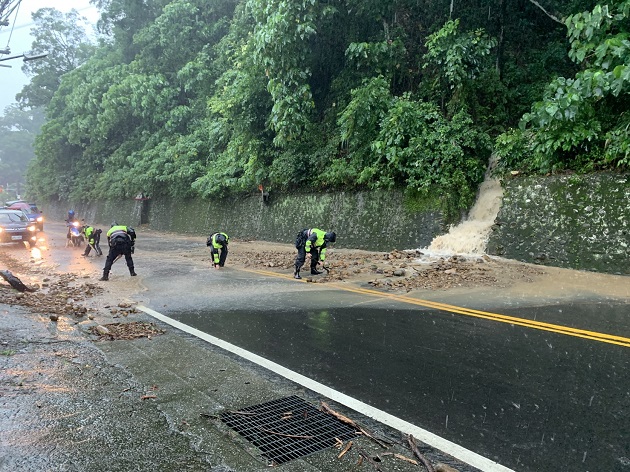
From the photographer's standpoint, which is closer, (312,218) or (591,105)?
(591,105)

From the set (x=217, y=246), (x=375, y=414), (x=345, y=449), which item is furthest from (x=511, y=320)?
(x=217, y=246)

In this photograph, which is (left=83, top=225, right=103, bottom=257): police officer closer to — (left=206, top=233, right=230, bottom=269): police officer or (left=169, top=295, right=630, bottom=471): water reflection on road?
(left=206, top=233, right=230, bottom=269): police officer

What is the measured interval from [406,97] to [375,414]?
46.2 ft

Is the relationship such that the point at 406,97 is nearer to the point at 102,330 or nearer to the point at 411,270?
the point at 411,270

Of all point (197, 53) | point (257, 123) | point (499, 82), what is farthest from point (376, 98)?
point (197, 53)

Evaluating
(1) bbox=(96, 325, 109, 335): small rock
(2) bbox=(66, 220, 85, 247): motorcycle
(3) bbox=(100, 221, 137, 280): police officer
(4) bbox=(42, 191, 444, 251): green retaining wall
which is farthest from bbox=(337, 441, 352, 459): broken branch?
(2) bbox=(66, 220, 85, 247): motorcycle

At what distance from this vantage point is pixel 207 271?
486 inches

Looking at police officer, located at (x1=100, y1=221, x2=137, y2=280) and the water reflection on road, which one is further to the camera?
police officer, located at (x1=100, y1=221, x2=137, y2=280)

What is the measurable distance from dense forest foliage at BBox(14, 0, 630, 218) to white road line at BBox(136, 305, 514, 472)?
9327 mm

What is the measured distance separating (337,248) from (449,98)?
6984 millimetres

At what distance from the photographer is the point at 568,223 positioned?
11578mm

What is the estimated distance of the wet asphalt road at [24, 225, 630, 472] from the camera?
10.7ft

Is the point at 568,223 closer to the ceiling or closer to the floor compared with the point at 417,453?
closer to the ceiling

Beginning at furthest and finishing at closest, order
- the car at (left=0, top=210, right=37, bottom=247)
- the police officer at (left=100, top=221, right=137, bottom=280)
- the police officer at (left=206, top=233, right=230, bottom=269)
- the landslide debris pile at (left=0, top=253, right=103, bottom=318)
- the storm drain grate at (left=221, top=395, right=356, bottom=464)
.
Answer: the car at (left=0, top=210, right=37, bottom=247)
the police officer at (left=206, top=233, right=230, bottom=269)
the police officer at (left=100, top=221, right=137, bottom=280)
the landslide debris pile at (left=0, top=253, right=103, bottom=318)
the storm drain grate at (left=221, top=395, right=356, bottom=464)
